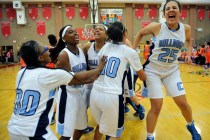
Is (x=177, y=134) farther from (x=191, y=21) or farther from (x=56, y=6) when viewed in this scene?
(x=191, y=21)

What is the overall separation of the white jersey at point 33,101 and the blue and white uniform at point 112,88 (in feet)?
2.25

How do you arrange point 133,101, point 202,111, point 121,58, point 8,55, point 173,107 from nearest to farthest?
point 121,58
point 133,101
point 202,111
point 173,107
point 8,55

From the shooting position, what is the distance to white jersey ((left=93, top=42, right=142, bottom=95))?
2430 millimetres

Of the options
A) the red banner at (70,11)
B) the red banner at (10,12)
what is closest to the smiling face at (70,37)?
the red banner at (70,11)

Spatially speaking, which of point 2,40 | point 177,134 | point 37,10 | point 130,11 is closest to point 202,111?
point 177,134

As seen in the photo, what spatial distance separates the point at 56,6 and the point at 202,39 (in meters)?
13.1

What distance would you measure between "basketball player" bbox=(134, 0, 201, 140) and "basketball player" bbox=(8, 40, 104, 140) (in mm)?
1486

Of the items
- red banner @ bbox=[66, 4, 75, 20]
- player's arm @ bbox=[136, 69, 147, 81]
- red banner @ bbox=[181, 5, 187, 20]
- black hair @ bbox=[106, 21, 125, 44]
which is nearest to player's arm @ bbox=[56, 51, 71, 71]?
black hair @ bbox=[106, 21, 125, 44]

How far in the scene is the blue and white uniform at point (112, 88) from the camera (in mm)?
2422

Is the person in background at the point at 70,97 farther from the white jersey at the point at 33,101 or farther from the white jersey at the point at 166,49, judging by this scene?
the white jersey at the point at 166,49

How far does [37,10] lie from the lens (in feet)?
59.3

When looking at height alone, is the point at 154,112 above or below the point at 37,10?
below

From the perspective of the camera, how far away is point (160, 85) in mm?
2986

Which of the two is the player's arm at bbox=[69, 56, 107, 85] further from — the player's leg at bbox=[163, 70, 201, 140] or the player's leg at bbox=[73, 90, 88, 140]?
the player's leg at bbox=[163, 70, 201, 140]
